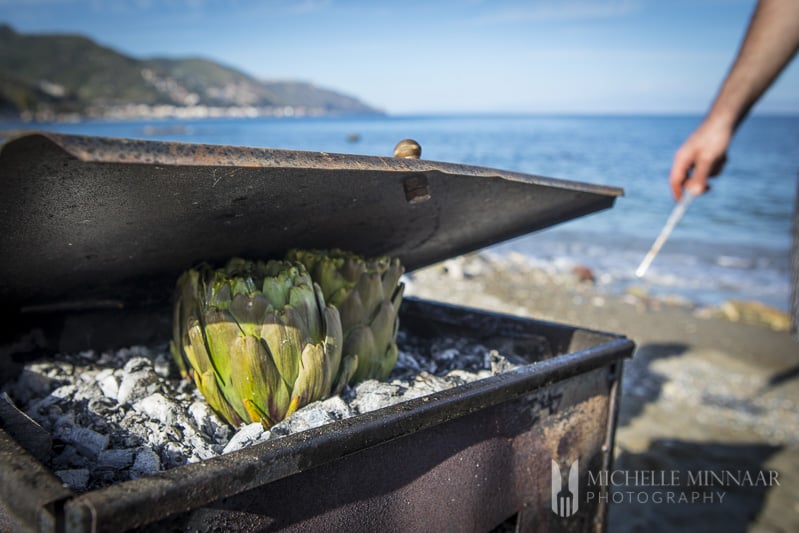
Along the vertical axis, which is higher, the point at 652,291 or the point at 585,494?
the point at 585,494

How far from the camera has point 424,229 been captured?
5.69ft

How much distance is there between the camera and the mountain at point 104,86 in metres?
54.8

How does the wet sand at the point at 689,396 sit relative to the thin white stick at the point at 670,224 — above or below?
below

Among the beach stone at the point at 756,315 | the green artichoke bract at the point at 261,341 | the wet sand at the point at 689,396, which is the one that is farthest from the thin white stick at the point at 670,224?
the beach stone at the point at 756,315

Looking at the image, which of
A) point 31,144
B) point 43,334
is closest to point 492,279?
point 43,334

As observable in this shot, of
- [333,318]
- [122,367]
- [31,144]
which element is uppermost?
[31,144]

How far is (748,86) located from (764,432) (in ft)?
8.36

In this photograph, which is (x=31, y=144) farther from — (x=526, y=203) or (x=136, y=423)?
(x=526, y=203)

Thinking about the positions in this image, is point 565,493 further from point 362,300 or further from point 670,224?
point 670,224

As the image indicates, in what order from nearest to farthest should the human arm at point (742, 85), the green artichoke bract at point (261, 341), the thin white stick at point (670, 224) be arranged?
the green artichoke bract at point (261, 341) → the human arm at point (742, 85) → the thin white stick at point (670, 224)

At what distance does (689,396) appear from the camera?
3883 millimetres

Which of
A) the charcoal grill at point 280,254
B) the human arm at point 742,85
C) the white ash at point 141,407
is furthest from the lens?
the human arm at point 742,85

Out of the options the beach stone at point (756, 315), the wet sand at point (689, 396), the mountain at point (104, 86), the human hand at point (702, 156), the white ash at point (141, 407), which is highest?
the mountain at point (104, 86)

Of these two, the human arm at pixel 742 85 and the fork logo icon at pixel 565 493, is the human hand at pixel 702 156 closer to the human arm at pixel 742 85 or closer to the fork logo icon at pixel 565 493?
the human arm at pixel 742 85
